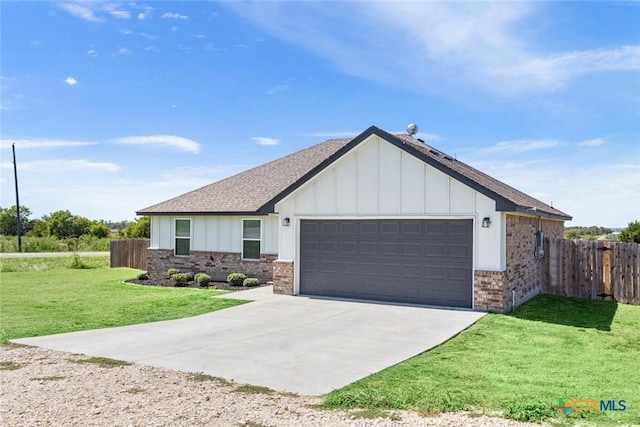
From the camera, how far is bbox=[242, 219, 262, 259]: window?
1872 centimetres

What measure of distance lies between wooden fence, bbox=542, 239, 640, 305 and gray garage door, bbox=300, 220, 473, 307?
5.32 metres

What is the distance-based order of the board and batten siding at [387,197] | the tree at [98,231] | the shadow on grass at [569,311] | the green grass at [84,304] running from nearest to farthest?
the green grass at [84,304]
the shadow on grass at [569,311]
the board and batten siding at [387,197]
the tree at [98,231]

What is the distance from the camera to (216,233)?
64.1 ft

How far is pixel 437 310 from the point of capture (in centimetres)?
1215

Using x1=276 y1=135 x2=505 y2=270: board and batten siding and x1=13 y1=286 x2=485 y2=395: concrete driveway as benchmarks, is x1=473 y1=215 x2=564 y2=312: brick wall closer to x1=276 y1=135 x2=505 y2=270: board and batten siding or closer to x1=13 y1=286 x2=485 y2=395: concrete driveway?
x1=276 y1=135 x2=505 y2=270: board and batten siding

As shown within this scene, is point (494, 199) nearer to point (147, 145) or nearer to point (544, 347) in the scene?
point (544, 347)

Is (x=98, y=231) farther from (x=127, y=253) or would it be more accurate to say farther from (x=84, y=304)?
(x=84, y=304)

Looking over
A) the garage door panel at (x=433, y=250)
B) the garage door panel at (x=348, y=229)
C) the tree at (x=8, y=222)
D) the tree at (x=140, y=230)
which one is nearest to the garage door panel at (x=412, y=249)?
the garage door panel at (x=433, y=250)

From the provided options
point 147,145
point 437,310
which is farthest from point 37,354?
point 147,145

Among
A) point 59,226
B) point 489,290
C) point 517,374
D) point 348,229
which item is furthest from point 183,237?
point 59,226

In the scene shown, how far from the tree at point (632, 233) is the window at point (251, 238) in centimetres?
1858

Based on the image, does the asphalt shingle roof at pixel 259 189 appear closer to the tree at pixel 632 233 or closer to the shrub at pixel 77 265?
the tree at pixel 632 233

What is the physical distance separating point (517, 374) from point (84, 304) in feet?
38.2

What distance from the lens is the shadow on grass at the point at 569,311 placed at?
11312 millimetres
